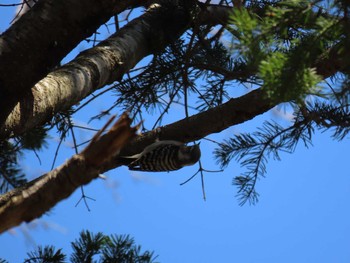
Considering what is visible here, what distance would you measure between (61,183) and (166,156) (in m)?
0.49

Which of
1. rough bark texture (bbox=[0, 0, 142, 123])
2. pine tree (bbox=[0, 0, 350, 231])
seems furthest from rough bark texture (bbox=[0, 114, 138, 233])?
rough bark texture (bbox=[0, 0, 142, 123])

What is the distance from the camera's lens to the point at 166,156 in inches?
56.9

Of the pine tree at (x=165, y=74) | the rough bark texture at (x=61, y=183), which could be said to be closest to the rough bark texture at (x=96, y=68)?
the pine tree at (x=165, y=74)

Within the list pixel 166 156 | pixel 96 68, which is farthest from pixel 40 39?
pixel 166 156

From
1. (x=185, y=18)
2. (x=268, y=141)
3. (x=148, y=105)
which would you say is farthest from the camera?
(x=148, y=105)

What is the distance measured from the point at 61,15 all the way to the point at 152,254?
0.85 meters

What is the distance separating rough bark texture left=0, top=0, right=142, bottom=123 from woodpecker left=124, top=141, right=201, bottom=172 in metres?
0.33

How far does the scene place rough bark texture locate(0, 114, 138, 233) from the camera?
957mm

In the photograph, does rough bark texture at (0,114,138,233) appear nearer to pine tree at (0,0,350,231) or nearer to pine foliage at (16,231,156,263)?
pine tree at (0,0,350,231)

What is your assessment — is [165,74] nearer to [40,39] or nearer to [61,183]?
[40,39]

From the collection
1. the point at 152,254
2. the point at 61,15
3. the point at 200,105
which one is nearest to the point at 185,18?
the point at 200,105

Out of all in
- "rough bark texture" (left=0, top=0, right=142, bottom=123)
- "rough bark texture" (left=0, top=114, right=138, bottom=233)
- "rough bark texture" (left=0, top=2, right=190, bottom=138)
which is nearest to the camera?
"rough bark texture" (left=0, top=114, right=138, bottom=233)

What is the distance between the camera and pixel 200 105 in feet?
6.44

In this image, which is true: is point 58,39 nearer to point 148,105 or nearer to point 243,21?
point 243,21
